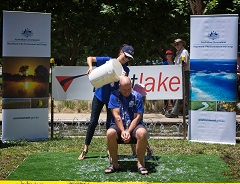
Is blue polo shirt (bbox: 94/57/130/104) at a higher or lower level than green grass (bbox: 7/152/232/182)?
higher

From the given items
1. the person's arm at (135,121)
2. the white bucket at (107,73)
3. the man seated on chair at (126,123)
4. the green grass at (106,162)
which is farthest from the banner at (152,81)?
the person's arm at (135,121)

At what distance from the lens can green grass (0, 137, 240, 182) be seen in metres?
6.77

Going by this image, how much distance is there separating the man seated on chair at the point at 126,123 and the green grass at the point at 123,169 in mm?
232

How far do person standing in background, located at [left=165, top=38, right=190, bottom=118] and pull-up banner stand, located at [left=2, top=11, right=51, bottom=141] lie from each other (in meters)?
2.60

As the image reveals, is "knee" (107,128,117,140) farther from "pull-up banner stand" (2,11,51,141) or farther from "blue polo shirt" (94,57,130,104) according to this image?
"pull-up banner stand" (2,11,51,141)

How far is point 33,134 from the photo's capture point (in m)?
9.73

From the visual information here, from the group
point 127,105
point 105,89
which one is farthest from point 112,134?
point 105,89

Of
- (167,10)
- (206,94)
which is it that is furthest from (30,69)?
(167,10)

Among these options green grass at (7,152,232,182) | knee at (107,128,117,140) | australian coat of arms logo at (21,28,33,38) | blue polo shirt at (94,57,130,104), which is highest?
australian coat of arms logo at (21,28,33,38)

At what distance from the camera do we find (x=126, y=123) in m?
7.05

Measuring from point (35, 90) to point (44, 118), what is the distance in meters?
0.55

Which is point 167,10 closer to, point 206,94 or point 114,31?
point 114,31

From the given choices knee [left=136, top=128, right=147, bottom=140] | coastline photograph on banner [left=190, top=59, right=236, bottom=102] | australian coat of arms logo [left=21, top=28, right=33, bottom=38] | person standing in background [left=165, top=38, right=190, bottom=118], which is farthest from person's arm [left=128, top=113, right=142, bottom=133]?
australian coat of arms logo [left=21, top=28, right=33, bottom=38]

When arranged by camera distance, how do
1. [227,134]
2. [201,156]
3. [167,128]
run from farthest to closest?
[167,128]
[227,134]
[201,156]
